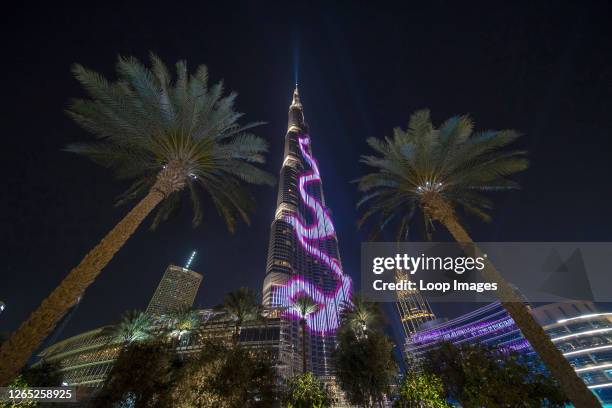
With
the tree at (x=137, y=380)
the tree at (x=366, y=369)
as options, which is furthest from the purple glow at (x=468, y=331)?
the tree at (x=137, y=380)

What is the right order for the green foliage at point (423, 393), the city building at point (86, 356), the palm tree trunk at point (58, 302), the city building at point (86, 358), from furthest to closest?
the city building at point (86, 358) → the city building at point (86, 356) → the green foliage at point (423, 393) → the palm tree trunk at point (58, 302)

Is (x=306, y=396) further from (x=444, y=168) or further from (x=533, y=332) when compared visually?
(x=444, y=168)

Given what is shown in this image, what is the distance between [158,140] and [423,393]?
2170cm

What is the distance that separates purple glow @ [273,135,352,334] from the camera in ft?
385

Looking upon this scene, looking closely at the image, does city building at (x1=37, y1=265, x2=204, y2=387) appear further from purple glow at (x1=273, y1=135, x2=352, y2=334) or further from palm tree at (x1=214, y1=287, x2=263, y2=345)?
purple glow at (x1=273, y1=135, x2=352, y2=334)

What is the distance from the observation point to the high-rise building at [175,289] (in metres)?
159

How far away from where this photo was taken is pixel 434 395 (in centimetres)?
1678

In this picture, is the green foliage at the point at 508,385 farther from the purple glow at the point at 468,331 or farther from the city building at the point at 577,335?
the purple glow at the point at 468,331

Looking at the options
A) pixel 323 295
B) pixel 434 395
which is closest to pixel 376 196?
pixel 434 395

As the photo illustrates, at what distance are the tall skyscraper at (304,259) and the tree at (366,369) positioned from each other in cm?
5840

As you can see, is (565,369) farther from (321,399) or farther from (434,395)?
(321,399)

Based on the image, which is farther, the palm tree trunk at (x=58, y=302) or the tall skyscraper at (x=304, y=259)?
the tall skyscraper at (x=304, y=259)

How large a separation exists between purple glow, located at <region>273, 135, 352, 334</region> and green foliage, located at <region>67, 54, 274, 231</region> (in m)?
90.4

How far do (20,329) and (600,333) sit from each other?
100m
